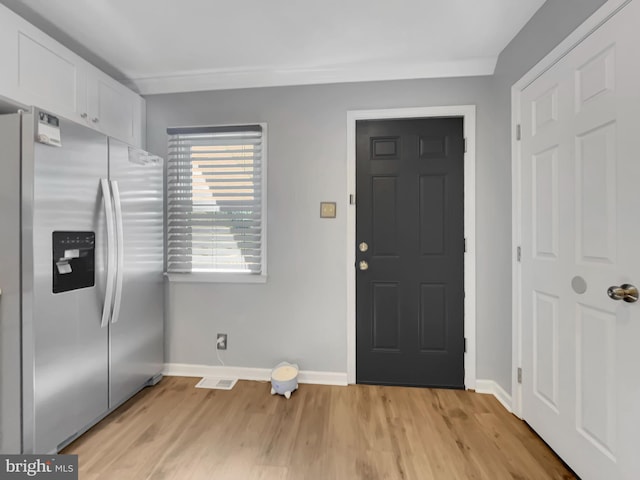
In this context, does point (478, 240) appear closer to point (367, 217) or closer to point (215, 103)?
point (367, 217)

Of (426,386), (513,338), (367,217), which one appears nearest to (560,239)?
(513,338)

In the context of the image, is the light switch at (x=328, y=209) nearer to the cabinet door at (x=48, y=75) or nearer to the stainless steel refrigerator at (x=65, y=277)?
the stainless steel refrigerator at (x=65, y=277)

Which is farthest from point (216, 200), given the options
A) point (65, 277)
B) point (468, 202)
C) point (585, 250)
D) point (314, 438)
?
point (585, 250)

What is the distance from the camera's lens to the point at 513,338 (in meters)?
Result: 1.85

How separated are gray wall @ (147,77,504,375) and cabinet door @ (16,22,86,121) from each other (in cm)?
82

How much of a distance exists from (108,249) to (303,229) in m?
1.29

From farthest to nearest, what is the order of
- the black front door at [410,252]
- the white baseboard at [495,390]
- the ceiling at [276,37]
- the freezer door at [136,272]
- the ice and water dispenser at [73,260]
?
the black front door at [410,252], the white baseboard at [495,390], the freezer door at [136,272], the ceiling at [276,37], the ice and water dispenser at [73,260]

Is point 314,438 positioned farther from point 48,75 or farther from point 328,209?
point 48,75

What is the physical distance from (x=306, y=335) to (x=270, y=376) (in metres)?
0.45

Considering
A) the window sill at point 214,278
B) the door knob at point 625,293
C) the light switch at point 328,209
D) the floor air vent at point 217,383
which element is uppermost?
the light switch at point 328,209

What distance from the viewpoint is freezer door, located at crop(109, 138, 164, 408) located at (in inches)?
70.5

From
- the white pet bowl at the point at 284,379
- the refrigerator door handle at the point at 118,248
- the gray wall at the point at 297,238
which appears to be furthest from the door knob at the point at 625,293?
the refrigerator door handle at the point at 118,248

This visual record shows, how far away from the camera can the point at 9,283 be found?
1319 mm

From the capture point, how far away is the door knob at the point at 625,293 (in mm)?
1076
